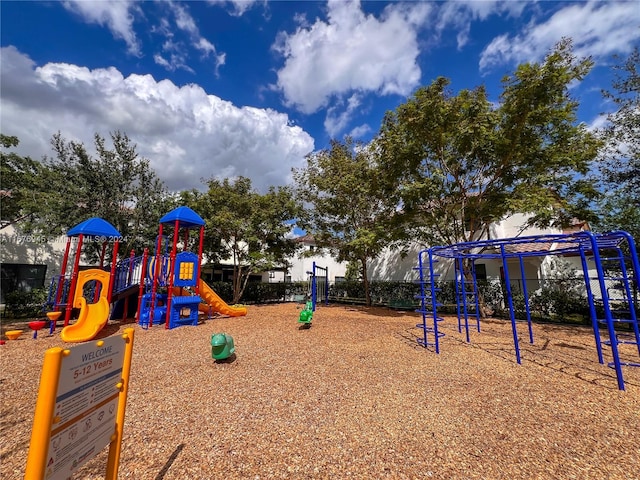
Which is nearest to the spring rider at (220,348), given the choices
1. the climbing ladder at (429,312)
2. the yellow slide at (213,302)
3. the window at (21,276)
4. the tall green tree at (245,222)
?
the climbing ladder at (429,312)

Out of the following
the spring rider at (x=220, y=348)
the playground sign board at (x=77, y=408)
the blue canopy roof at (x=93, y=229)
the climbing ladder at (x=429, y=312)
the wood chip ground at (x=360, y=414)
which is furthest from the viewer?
the blue canopy roof at (x=93, y=229)

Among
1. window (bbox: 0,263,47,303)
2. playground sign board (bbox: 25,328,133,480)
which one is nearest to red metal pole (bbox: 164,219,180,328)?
playground sign board (bbox: 25,328,133,480)

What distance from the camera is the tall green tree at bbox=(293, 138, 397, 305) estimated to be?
14.8 meters

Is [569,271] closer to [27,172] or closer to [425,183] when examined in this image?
[425,183]

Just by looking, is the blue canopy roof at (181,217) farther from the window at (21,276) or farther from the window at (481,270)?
the window at (481,270)

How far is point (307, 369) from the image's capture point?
5.47 m

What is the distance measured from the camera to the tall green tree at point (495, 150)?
9.72 m

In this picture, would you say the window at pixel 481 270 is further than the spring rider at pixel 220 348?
Yes

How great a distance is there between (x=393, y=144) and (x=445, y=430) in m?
10.5

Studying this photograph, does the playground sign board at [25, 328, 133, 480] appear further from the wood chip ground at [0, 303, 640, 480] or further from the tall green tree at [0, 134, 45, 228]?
the tall green tree at [0, 134, 45, 228]

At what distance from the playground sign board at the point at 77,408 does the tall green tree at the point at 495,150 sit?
10557 millimetres

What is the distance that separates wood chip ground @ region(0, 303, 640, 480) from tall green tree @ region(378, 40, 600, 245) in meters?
5.99

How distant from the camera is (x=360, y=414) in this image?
373 cm

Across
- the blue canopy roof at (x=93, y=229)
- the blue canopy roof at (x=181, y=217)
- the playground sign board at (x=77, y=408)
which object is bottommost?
the playground sign board at (x=77, y=408)
